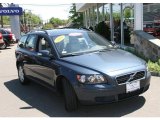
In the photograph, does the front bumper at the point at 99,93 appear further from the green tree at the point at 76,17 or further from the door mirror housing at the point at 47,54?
the green tree at the point at 76,17

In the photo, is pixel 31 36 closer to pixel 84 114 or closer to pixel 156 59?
pixel 84 114

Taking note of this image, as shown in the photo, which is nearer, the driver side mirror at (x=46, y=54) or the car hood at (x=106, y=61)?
the car hood at (x=106, y=61)

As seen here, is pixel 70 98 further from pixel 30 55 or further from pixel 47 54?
pixel 30 55

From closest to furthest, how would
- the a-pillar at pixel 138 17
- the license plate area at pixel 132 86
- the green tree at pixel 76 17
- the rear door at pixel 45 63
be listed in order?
the license plate area at pixel 132 86
the rear door at pixel 45 63
the a-pillar at pixel 138 17
the green tree at pixel 76 17

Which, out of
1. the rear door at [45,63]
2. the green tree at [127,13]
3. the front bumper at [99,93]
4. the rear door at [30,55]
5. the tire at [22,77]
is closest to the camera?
the front bumper at [99,93]

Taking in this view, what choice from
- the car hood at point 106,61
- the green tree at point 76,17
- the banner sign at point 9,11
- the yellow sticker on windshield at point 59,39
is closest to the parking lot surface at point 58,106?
the car hood at point 106,61

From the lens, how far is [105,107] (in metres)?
5.95

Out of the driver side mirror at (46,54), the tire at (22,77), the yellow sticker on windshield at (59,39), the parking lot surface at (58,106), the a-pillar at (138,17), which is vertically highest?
the a-pillar at (138,17)

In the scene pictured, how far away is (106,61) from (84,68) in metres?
0.50

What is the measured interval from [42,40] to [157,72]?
337cm

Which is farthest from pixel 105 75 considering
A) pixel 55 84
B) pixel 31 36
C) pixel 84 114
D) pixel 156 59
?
pixel 156 59

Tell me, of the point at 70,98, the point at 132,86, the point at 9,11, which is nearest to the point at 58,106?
the point at 70,98

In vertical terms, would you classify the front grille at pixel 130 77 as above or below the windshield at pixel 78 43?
below

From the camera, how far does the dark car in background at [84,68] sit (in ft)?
17.4
